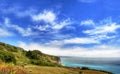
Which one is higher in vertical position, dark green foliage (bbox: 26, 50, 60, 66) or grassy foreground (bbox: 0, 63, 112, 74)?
dark green foliage (bbox: 26, 50, 60, 66)

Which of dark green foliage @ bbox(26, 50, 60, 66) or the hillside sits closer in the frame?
the hillside

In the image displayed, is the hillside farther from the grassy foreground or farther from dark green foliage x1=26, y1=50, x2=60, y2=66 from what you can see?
the grassy foreground

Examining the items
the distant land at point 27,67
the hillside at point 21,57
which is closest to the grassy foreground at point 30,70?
the distant land at point 27,67

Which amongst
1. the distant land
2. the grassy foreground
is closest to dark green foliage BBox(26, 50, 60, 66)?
the distant land

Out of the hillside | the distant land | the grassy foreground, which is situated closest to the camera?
the grassy foreground

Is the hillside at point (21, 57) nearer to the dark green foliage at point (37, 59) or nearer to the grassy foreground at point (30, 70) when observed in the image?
the dark green foliage at point (37, 59)

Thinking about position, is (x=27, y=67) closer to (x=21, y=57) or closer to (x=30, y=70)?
(x=30, y=70)

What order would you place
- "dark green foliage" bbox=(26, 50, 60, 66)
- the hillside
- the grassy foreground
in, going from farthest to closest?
"dark green foliage" bbox=(26, 50, 60, 66)
the hillside
the grassy foreground

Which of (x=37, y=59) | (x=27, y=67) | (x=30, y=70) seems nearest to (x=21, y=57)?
(x=37, y=59)

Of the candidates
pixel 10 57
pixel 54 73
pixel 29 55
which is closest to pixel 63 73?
pixel 54 73

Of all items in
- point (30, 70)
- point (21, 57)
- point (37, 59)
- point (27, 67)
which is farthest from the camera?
point (37, 59)

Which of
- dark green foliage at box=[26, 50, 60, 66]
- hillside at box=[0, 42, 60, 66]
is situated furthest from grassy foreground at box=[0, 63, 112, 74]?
dark green foliage at box=[26, 50, 60, 66]

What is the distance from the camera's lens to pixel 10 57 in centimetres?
5234

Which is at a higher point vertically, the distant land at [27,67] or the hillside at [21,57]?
the hillside at [21,57]
